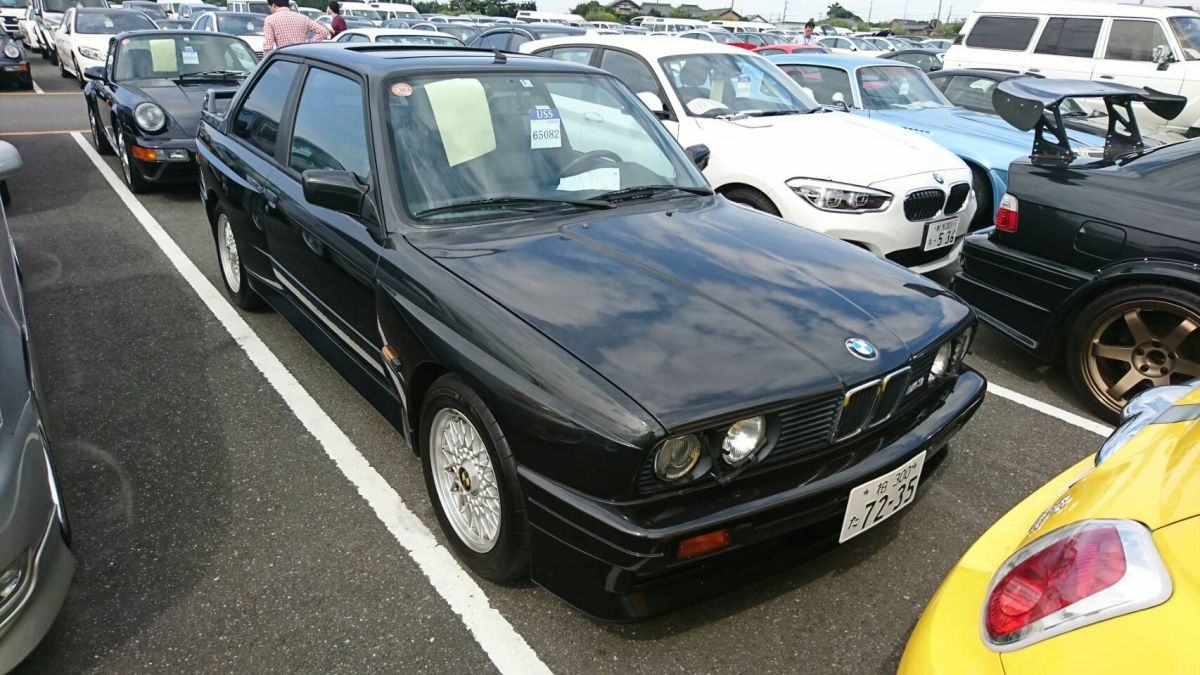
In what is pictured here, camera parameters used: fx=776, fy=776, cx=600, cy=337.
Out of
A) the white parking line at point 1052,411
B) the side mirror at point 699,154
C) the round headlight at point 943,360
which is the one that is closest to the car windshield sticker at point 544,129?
the side mirror at point 699,154

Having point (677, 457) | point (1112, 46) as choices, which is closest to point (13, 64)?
point (677, 457)

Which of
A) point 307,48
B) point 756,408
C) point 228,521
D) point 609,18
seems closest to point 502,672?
point 756,408

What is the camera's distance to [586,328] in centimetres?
218

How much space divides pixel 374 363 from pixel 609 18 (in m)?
49.0

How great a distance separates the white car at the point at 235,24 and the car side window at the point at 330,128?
36.6 feet

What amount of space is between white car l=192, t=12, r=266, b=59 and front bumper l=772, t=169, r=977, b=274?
11.5 metres

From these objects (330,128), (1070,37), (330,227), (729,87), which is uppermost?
(1070,37)

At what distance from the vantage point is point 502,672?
7.16 ft

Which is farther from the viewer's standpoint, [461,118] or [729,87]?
[729,87]

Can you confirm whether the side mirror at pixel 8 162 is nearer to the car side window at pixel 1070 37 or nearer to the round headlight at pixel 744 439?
the round headlight at pixel 744 439

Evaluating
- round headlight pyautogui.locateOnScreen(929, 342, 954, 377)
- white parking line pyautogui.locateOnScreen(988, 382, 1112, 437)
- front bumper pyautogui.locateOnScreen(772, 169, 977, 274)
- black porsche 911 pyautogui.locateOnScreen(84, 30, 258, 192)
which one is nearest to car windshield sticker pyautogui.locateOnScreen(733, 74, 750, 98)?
front bumper pyautogui.locateOnScreen(772, 169, 977, 274)

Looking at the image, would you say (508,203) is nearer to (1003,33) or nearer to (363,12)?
(1003,33)

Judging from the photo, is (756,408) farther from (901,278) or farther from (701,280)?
(901,278)

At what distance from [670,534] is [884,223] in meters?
3.52
